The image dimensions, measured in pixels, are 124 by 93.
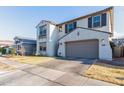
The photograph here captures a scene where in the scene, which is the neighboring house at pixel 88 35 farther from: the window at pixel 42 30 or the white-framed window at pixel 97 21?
the window at pixel 42 30

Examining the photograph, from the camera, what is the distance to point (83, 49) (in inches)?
474

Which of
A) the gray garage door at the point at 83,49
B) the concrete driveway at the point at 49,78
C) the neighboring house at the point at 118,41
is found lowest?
the concrete driveway at the point at 49,78

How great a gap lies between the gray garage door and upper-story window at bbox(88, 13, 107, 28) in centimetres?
177

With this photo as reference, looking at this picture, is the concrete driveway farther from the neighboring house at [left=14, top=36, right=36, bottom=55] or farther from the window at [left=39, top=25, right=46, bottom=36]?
the neighboring house at [left=14, top=36, right=36, bottom=55]

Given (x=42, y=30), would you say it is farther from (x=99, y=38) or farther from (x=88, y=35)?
(x=99, y=38)

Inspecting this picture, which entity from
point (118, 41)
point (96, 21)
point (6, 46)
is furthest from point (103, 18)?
point (6, 46)

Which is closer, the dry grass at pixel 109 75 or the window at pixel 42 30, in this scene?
the dry grass at pixel 109 75

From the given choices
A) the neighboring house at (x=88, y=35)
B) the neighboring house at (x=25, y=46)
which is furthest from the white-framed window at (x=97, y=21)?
the neighboring house at (x=25, y=46)

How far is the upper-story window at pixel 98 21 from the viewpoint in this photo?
11.3m

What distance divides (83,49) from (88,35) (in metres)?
1.46

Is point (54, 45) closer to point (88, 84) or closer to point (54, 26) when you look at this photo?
point (54, 26)

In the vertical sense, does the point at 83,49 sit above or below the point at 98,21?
below
